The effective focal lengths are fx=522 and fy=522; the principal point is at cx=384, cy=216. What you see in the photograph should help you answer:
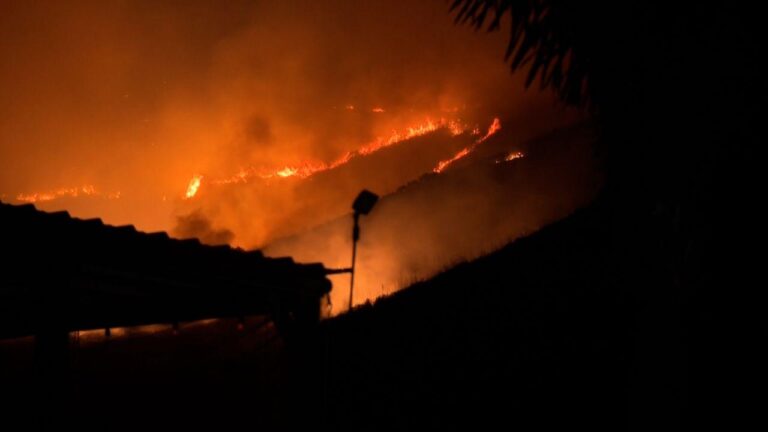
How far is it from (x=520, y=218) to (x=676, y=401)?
79.7 feet

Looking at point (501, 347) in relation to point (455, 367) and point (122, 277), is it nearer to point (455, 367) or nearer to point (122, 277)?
point (455, 367)

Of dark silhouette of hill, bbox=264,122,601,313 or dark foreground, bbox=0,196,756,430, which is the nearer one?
dark foreground, bbox=0,196,756,430

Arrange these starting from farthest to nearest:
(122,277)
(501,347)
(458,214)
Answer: (458,214) < (501,347) < (122,277)

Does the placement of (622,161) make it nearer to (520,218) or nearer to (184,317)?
A: (184,317)

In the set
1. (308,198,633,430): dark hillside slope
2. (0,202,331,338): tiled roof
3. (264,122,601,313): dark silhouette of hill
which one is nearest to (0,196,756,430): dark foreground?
(308,198,633,430): dark hillside slope

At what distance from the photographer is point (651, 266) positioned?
452 centimetres

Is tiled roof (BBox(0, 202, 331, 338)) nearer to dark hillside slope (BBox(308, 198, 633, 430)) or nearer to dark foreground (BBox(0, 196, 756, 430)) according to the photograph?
dark foreground (BBox(0, 196, 756, 430))

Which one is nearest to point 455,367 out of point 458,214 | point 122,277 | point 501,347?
point 501,347

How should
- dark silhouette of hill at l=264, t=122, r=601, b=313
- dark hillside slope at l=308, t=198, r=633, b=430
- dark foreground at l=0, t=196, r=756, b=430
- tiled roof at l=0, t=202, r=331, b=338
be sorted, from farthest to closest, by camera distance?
1. dark silhouette of hill at l=264, t=122, r=601, b=313
2. dark hillside slope at l=308, t=198, r=633, b=430
3. dark foreground at l=0, t=196, r=756, b=430
4. tiled roof at l=0, t=202, r=331, b=338

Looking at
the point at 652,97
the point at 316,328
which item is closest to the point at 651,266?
the point at 652,97

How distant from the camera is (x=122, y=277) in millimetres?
4230

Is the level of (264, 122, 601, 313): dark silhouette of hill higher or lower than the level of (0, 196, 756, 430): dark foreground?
higher

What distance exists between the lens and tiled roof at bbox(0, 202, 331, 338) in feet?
11.5

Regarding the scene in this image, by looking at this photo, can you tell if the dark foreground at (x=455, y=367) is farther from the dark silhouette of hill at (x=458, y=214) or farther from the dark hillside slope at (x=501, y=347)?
the dark silhouette of hill at (x=458, y=214)
